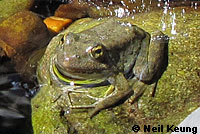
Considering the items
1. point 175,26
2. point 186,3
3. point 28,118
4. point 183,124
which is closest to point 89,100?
point 28,118

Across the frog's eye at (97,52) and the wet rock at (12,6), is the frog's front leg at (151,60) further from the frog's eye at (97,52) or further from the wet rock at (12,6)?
the wet rock at (12,6)

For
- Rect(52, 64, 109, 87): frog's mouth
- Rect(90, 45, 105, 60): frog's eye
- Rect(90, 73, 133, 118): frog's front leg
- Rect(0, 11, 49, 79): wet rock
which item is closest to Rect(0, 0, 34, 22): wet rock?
Rect(0, 11, 49, 79): wet rock

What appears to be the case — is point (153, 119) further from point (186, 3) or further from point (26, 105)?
point (186, 3)

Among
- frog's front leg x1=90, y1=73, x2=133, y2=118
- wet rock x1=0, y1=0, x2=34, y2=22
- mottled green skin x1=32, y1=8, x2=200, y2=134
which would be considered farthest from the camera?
wet rock x1=0, y1=0, x2=34, y2=22

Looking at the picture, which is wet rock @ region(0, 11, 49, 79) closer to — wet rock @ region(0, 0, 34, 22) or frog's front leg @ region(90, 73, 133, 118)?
wet rock @ region(0, 0, 34, 22)

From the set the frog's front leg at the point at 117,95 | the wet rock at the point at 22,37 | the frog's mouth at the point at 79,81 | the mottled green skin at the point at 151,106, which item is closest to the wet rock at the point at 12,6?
the wet rock at the point at 22,37

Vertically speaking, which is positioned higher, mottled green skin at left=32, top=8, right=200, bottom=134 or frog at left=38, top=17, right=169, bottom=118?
frog at left=38, top=17, right=169, bottom=118
